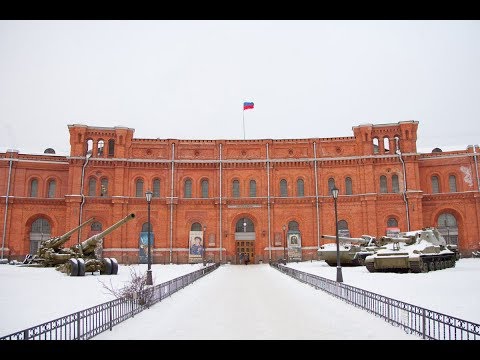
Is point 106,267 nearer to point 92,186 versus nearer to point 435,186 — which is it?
point 92,186

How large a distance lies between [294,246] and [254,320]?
35978 mm

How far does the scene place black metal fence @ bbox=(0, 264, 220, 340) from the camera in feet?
24.5

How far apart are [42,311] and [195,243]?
111 feet

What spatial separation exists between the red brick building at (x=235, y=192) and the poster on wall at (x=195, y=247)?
144 mm

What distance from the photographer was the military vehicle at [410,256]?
87.1ft

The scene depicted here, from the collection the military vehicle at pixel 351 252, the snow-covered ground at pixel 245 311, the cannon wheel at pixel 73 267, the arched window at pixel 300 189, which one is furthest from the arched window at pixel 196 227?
the snow-covered ground at pixel 245 311

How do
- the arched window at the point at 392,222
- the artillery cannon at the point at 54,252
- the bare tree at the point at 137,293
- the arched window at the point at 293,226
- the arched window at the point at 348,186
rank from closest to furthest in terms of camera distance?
1. the bare tree at the point at 137,293
2. the artillery cannon at the point at 54,252
3. the arched window at the point at 392,222
4. the arched window at the point at 293,226
5. the arched window at the point at 348,186

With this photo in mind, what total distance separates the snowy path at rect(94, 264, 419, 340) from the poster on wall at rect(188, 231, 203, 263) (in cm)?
2918

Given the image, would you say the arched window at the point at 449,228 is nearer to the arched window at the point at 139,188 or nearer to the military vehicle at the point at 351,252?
the military vehicle at the point at 351,252

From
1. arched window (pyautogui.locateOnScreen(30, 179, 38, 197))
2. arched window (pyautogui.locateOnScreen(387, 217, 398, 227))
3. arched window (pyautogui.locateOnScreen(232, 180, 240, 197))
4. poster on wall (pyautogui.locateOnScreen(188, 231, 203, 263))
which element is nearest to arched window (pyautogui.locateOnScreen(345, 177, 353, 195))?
arched window (pyautogui.locateOnScreen(387, 217, 398, 227))

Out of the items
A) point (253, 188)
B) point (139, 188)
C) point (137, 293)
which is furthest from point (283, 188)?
point (137, 293)

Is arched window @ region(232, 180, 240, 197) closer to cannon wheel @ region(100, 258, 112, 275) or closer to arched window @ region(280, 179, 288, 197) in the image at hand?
arched window @ region(280, 179, 288, 197)

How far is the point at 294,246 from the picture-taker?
46.5m
